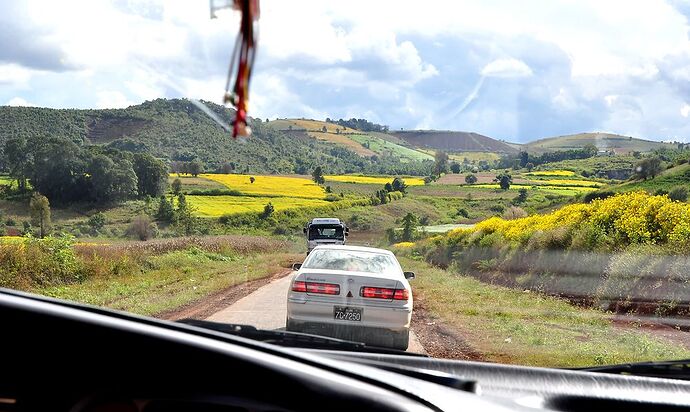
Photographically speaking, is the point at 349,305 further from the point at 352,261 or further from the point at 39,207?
the point at 39,207

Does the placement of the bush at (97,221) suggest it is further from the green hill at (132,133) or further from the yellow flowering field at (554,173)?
the yellow flowering field at (554,173)

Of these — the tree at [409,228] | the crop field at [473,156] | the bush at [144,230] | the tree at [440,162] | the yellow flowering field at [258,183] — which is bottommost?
the tree at [409,228]

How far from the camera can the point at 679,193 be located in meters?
21.0

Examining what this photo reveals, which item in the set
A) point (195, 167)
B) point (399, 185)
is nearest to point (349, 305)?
point (195, 167)

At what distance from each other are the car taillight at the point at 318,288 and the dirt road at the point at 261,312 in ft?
2.72

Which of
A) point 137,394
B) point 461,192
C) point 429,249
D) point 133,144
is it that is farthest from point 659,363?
point 461,192

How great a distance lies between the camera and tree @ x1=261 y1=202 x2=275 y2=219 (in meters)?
28.6

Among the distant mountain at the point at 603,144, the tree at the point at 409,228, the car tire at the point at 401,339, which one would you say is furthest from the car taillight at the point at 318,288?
the tree at the point at 409,228

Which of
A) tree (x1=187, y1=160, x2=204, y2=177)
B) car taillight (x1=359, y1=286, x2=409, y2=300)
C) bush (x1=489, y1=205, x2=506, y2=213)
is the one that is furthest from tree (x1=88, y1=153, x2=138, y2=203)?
bush (x1=489, y1=205, x2=506, y2=213)

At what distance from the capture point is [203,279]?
1775 centimetres

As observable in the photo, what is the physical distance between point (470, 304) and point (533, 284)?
435 centimetres

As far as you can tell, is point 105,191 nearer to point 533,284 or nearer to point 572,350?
point 572,350

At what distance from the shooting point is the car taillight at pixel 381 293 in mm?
8586

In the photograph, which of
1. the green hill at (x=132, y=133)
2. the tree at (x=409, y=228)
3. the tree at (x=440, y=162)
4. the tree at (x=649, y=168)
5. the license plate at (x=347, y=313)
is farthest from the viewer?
the tree at (x=440, y=162)
